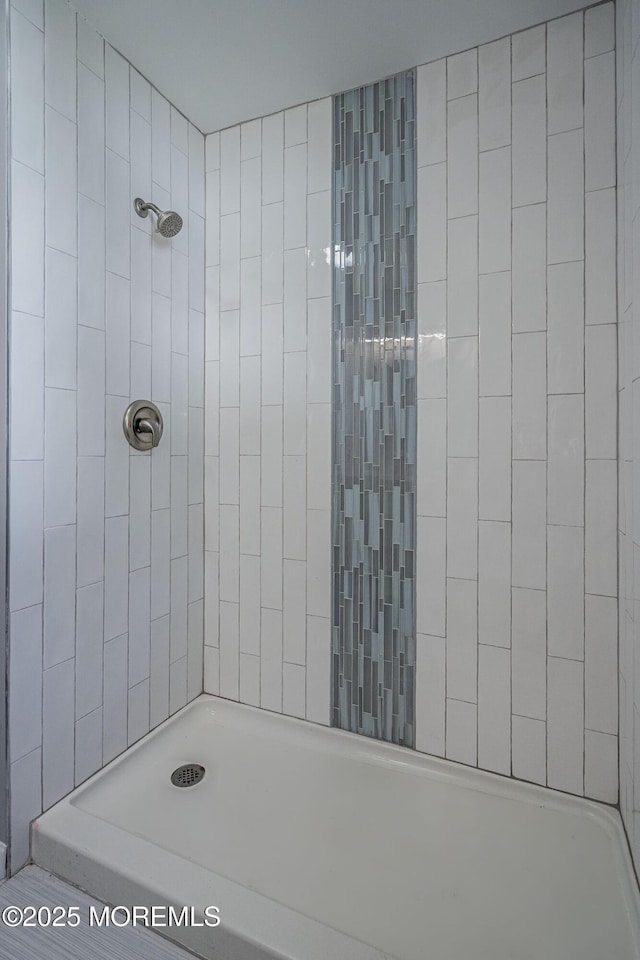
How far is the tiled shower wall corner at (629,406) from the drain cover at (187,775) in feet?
3.84

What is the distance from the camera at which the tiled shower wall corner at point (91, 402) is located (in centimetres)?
124

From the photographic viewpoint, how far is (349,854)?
1218 mm

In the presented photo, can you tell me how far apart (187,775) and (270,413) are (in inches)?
47.6

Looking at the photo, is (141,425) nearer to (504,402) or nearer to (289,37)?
(504,402)

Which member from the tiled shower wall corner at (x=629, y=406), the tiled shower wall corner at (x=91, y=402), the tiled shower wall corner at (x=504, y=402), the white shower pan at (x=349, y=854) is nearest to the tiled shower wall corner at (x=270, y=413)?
the tiled shower wall corner at (x=504, y=402)

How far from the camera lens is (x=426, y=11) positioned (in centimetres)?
135

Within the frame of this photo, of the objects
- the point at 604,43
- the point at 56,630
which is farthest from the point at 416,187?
the point at 56,630

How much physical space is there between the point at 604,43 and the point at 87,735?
239 cm

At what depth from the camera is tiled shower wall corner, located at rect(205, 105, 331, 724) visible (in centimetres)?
171

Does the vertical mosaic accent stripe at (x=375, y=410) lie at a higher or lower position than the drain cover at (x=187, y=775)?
higher

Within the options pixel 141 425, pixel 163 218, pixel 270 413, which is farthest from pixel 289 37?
pixel 141 425

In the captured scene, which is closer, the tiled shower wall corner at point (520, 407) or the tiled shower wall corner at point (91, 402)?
the tiled shower wall corner at point (91, 402)

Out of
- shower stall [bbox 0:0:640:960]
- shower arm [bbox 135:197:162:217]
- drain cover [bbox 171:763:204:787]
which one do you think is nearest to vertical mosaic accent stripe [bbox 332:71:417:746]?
shower stall [bbox 0:0:640:960]

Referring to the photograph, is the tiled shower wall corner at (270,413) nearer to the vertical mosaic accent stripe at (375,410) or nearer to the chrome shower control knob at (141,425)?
the vertical mosaic accent stripe at (375,410)
